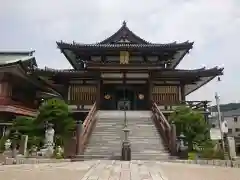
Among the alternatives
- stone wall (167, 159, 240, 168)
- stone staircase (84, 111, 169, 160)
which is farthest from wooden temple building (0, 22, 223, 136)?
stone wall (167, 159, 240, 168)

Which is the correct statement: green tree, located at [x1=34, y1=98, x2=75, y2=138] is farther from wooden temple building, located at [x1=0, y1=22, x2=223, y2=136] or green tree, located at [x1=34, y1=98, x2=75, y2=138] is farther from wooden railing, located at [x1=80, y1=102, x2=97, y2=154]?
wooden temple building, located at [x1=0, y1=22, x2=223, y2=136]

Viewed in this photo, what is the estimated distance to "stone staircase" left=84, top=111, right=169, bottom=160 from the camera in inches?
650

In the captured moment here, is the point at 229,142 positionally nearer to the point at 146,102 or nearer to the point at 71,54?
the point at 146,102

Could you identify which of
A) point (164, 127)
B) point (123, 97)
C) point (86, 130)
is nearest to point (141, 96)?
point (123, 97)

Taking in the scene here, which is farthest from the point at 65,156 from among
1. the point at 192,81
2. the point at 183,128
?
the point at 192,81

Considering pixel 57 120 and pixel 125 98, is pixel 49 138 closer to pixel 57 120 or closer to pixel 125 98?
pixel 57 120

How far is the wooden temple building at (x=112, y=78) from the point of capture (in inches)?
1072

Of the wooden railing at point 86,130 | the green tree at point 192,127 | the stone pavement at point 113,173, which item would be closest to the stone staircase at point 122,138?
the wooden railing at point 86,130

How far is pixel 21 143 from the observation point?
17266 mm

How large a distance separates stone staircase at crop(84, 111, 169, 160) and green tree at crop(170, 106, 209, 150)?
1.71m

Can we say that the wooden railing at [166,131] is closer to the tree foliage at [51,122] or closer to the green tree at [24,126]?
the tree foliage at [51,122]

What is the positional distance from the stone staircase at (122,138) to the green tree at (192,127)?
5.61 feet

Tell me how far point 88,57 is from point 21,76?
23.9 ft

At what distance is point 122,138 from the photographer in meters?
18.7
